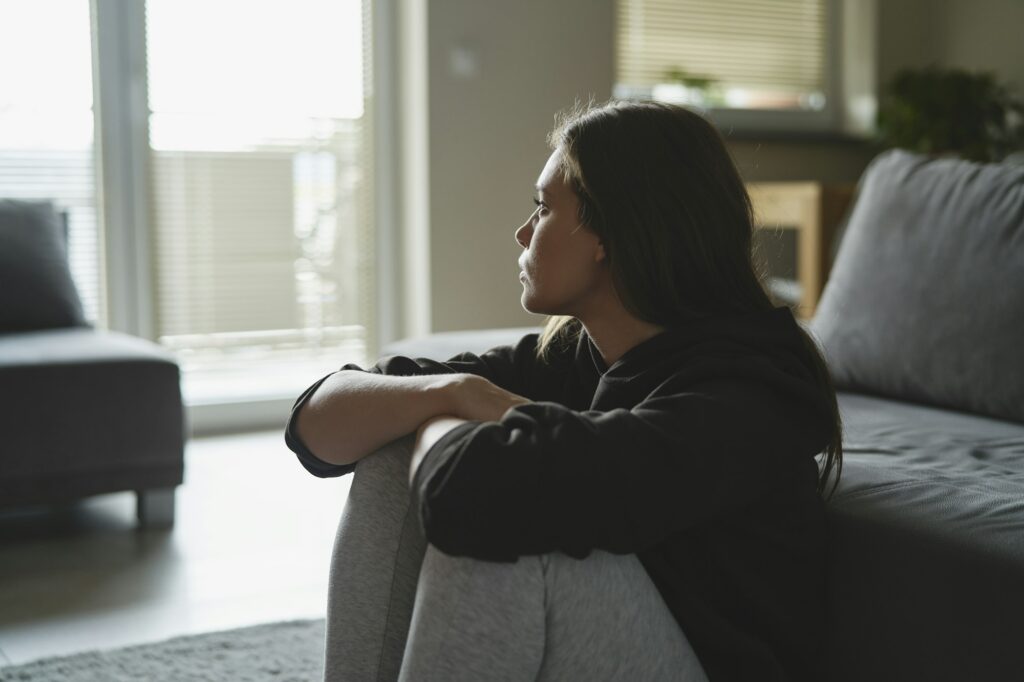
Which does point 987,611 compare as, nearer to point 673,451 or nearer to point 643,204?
point 673,451

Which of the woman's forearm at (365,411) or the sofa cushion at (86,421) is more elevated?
the woman's forearm at (365,411)

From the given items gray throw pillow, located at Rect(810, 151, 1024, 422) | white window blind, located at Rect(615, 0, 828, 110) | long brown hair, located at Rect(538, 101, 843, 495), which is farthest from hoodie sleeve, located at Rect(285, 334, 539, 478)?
white window blind, located at Rect(615, 0, 828, 110)

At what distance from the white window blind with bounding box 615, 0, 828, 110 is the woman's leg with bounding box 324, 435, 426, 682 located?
3.34m

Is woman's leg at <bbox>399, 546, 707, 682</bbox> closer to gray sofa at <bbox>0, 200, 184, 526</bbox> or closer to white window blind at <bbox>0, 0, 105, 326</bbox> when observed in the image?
gray sofa at <bbox>0, 200, 184, 526</bbox>

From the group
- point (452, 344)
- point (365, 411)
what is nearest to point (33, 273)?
point (452, 344)

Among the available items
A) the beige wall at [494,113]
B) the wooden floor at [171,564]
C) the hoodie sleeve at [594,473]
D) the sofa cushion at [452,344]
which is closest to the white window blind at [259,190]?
the beige wall at [494,113]

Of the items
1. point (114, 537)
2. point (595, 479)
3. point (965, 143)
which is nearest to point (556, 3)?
point (965, 143)

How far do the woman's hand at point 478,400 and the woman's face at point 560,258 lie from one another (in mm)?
117

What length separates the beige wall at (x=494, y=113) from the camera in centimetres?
386

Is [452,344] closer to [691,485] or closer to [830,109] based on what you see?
[691,485]

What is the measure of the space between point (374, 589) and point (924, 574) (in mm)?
575

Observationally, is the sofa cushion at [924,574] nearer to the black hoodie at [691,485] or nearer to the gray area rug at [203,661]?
the black hoodie at [691,485]

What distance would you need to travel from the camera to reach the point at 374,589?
114 cm

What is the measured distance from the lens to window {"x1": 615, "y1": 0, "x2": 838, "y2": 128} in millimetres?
4375
